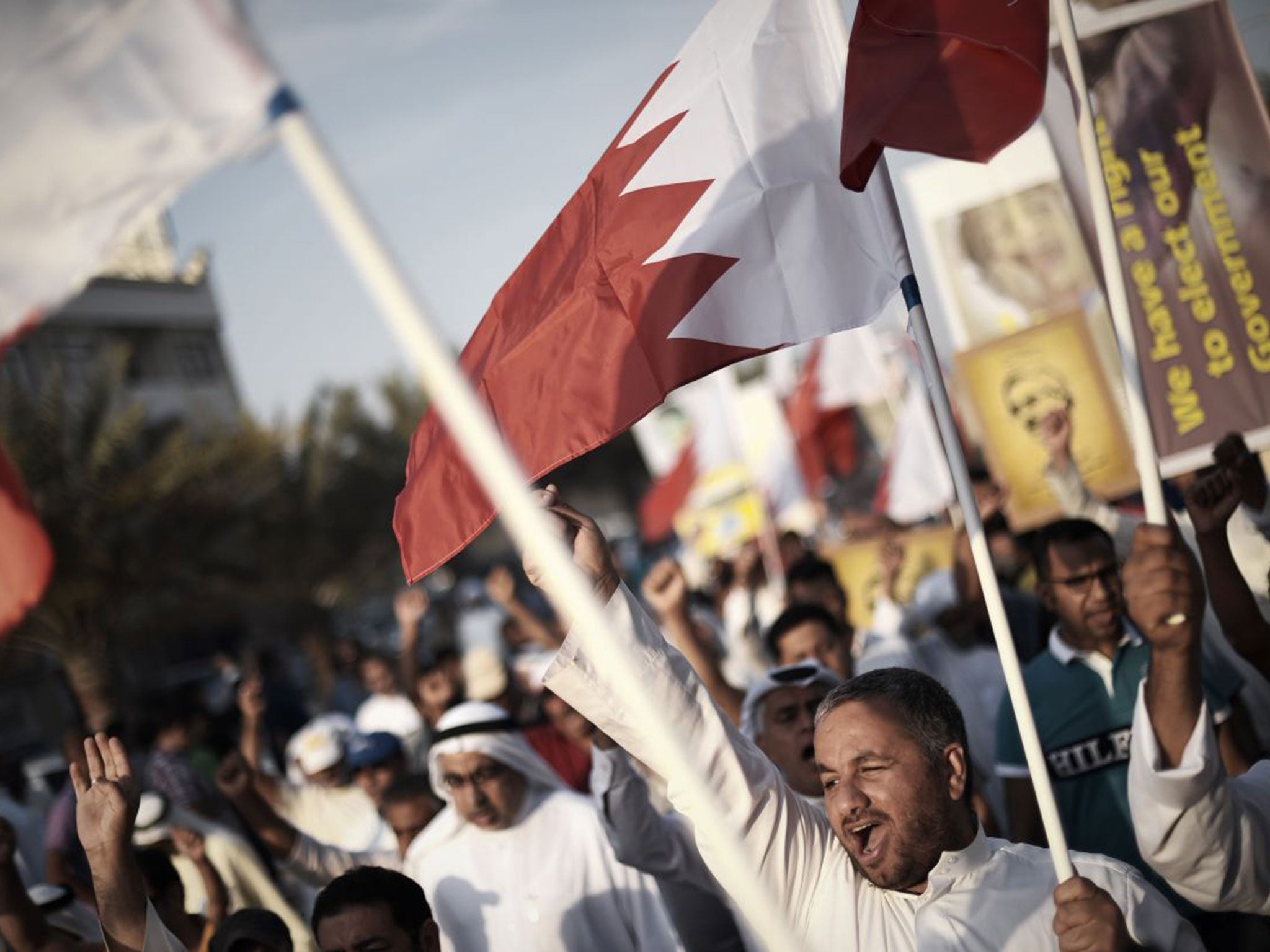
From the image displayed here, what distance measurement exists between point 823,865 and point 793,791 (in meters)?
0.18

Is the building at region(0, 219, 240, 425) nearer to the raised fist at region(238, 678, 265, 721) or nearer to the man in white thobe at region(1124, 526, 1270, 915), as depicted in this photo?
the raised fist at region(238, 678, 265, 721)

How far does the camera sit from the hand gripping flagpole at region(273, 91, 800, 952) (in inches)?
70.3

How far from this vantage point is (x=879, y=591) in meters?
7.77

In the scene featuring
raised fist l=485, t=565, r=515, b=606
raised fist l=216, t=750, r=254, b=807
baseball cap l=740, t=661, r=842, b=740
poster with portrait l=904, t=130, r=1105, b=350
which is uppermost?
poster with portrait l=904, t=130, r=1105, b=350

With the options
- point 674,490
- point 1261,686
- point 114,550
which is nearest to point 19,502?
point 1261,686

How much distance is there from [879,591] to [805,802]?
16.2 feet

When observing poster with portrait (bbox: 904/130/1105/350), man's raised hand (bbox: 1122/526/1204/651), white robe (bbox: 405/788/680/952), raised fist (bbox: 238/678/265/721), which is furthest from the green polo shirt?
poster with portrait (bbox: 904/130/1105/350)

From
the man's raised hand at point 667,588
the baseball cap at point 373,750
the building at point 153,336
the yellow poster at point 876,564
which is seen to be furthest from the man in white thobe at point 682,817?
the building at point 153,336

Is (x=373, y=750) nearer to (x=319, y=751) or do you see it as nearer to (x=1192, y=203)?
(x=319, y=751)

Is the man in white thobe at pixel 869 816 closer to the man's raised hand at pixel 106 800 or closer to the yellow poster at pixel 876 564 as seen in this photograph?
the man's raised hand at pixel 106 800

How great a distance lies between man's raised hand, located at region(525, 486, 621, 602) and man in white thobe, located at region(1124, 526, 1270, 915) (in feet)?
3.20

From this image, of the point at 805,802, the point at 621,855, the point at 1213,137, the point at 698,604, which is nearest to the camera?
the point at 805,802

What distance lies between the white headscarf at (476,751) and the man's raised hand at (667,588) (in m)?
1.25

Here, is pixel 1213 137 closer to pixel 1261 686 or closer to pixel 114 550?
pixel 1261 686
